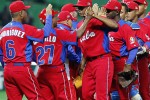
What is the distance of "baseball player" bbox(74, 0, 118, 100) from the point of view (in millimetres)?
11828

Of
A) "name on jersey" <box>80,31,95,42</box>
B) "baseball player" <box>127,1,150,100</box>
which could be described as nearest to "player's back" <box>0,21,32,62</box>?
"name on jersey" <box>80,31,95,42</box>

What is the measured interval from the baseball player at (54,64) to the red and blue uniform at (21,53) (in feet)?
1.32

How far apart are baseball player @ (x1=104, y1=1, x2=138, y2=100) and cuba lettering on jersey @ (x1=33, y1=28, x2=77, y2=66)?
0.87m

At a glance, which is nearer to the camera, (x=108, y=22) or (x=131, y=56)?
(x=108, y=22)

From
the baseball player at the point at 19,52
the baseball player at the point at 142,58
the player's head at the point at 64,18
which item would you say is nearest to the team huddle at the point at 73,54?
the baseball player at the point at 19,52

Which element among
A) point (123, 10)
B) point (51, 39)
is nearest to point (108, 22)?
point (51, 39)

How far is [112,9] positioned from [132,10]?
4.42 feet

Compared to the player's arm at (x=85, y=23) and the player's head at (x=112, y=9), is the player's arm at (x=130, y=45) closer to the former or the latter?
the player's head at (x=112, y=9)

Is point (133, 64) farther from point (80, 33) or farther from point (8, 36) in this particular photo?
point (8, 36)

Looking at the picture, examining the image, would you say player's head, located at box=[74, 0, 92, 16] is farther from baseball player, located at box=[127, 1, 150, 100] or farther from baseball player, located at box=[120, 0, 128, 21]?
baseball player, located at box=[127, 1, 150, 100]

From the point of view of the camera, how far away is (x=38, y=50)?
39.9 feet

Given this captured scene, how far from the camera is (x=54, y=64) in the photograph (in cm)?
1208

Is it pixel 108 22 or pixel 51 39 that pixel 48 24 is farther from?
pixel 108 22

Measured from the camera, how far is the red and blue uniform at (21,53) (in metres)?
11.6
